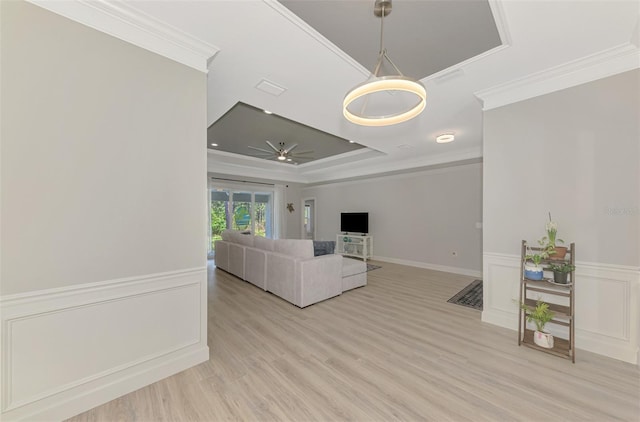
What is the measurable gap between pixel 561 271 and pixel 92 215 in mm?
4047

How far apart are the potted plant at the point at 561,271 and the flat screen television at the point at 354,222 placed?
518 centimetres

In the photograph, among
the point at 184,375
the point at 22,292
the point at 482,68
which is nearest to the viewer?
the point at 22,292

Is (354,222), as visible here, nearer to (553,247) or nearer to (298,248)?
(298,248)

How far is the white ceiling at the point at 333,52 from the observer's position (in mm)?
1734

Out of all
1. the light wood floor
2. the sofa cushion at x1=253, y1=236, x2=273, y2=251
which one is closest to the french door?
the sofa cushion at x1=253, y1=236, x2=273, y2=251

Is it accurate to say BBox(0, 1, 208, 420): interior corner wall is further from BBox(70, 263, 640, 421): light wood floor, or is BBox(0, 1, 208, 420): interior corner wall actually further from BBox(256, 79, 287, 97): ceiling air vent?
BBox(256, 79, 287, 97): ceiling air vent

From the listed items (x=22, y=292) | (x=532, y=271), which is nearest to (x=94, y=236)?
(x=22, y=292)

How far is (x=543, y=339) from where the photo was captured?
7.82 ft

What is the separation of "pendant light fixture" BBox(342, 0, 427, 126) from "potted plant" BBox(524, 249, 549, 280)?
194 cm

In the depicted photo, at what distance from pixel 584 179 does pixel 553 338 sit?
1.65 meters

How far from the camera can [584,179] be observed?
240cm

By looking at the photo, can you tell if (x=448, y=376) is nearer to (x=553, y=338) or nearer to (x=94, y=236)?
(x=553, y=338)

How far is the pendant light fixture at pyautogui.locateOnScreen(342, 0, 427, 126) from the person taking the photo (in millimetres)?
1666

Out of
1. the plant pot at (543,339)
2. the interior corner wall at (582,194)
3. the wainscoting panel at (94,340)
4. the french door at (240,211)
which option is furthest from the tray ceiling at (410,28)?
the french door at (240,211)
